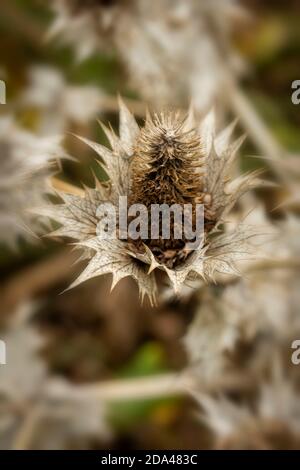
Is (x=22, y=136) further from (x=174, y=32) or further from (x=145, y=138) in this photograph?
(x=174, y=32)

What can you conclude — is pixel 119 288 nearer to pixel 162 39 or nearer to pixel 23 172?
pixel 162 39

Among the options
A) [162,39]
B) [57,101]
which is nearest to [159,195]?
[162,39]

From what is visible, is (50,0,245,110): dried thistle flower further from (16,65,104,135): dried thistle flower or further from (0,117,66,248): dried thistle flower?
(0,117,66,248): dried thistle flower

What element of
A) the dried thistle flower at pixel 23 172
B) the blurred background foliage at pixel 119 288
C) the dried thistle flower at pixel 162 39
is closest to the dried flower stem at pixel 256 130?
the dried thistle flower at pixel 162 39

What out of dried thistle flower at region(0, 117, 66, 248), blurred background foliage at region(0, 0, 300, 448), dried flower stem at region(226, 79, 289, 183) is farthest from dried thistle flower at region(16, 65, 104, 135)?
dried thistle flower at region(0, 117, 66, 248)

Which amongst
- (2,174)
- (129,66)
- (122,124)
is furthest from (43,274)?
(122,124)

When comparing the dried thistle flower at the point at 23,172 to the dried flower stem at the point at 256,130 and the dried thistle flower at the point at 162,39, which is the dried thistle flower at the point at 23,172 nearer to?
the dried thistle flower at the point at 162,39
